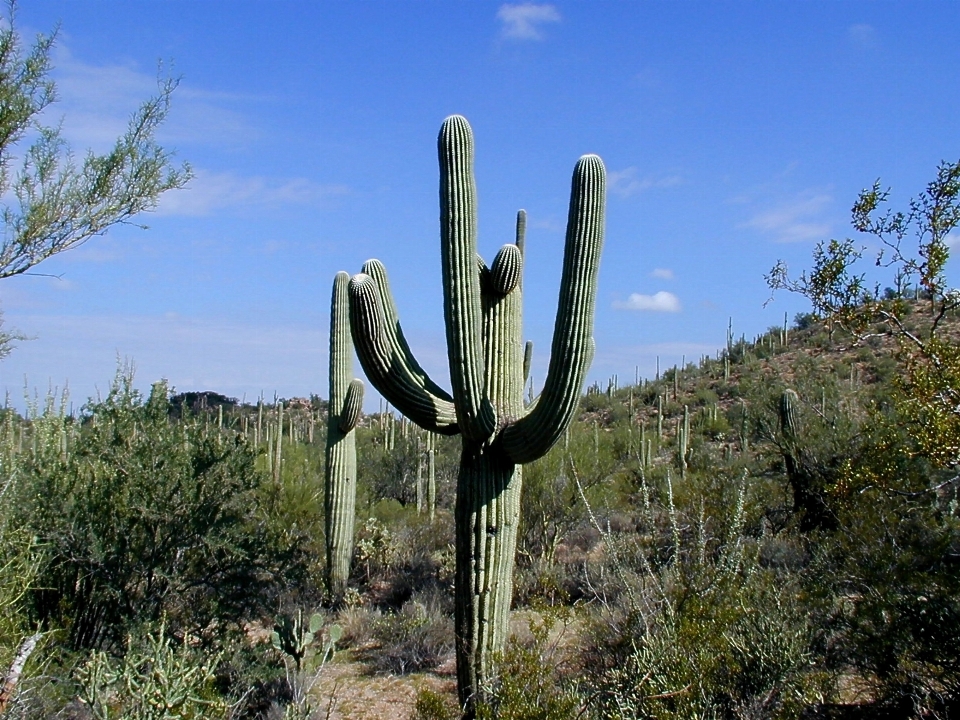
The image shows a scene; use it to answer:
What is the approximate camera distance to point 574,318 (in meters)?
6.57

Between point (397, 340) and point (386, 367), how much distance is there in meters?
0.46

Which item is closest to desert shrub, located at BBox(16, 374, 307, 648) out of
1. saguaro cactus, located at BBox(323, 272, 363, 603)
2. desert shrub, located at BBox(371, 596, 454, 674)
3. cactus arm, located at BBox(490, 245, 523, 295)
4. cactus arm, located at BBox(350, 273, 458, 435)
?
desert shrub, located at BBox(371, 596, 454, 674)

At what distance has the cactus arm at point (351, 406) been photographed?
1188 cm

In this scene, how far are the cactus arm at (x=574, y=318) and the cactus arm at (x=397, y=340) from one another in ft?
3.45

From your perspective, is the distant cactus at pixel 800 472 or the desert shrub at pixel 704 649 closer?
the desert shrub at pixel 704 649

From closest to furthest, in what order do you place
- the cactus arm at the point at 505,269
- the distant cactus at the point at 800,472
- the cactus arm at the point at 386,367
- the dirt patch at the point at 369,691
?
the cactus arm at the point at 386,367 < the cactus arm at the point at 505,269 < the dirt patch at the point at 369,691 < the distant cactus at the point at 800,472

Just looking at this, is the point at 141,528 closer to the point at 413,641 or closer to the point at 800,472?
the point at 413,641

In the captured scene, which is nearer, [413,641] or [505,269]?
[505,269]

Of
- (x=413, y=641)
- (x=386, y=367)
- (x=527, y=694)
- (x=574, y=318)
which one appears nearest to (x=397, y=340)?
(x=386, y=367)

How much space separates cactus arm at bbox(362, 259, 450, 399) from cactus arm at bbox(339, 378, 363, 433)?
13.1 ft

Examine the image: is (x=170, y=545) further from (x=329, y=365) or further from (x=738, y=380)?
(x=738, y=380)

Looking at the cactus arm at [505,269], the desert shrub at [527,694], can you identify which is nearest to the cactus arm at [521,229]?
the cactus arm at [505,269]

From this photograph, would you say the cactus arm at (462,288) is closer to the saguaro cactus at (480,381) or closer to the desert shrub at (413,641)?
the saguaro cactus at (480,381)

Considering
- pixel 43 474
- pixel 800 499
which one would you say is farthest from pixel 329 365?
pixel 800 499
